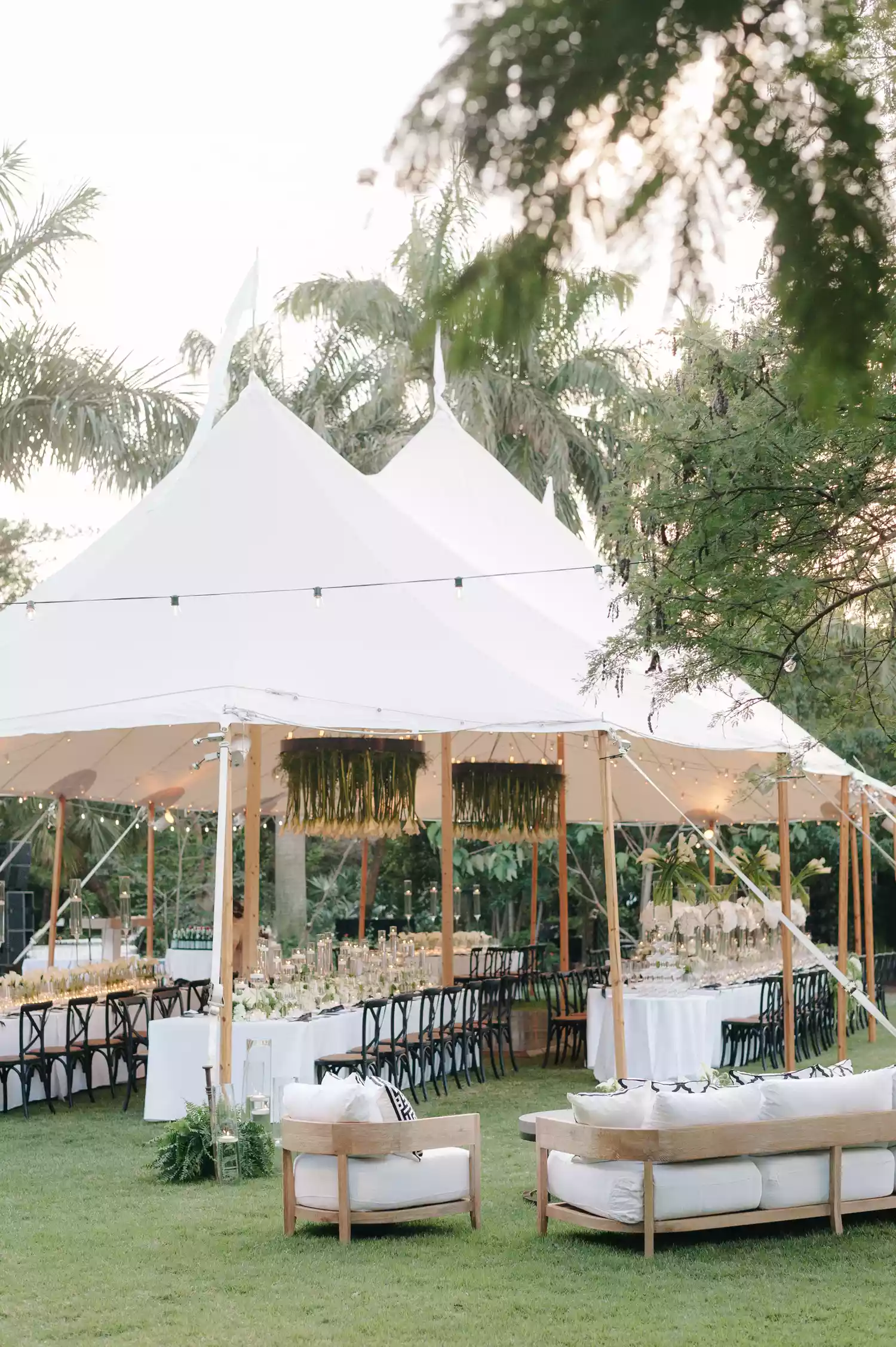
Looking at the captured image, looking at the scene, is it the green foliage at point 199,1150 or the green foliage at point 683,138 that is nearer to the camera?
the green foliage at point 683,138

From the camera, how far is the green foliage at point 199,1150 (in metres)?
7.52

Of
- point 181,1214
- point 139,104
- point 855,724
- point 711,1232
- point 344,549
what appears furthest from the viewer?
point 344,549

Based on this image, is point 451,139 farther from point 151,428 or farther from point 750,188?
point 151,428

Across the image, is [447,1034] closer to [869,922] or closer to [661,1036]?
[661,1036]

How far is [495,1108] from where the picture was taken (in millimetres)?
9773

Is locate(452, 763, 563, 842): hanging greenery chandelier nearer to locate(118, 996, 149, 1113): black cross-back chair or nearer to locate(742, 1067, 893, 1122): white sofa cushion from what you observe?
locate(118, 996, 149, 1113): black cross-back chair

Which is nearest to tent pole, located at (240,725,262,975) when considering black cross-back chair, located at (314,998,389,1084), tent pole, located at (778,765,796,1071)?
black cross-back chair, located at (314,998,389,1084)

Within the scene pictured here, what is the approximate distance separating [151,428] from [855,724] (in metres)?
9.22

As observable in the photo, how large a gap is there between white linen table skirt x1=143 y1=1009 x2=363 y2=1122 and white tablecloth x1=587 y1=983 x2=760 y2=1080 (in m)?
2.49

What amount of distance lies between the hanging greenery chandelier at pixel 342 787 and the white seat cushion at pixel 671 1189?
4.50 meters

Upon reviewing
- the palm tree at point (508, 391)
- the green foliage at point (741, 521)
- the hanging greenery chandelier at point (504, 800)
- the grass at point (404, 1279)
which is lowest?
the grass at point (404, 1279)

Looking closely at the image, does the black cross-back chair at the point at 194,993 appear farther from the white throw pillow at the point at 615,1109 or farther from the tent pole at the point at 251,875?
the white throw pillow at the point at 615,1109

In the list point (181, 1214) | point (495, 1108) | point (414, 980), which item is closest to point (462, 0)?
point (181, 1214)

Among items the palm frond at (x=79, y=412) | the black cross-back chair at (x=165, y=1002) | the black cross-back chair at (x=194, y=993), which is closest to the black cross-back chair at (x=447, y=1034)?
the black cross-back chair at (x=194, y=993)
